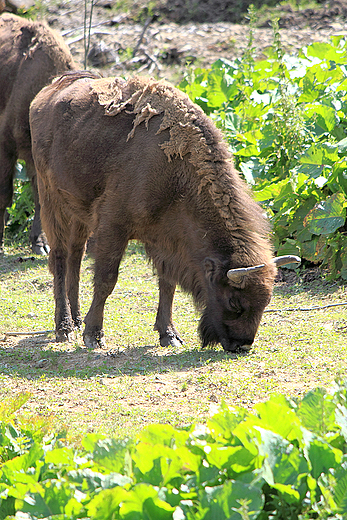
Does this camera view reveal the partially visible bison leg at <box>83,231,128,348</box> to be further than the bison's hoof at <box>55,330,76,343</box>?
No

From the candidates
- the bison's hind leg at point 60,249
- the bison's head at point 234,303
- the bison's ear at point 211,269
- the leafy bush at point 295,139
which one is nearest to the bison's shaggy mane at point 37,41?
the leafy bush at point 295,139

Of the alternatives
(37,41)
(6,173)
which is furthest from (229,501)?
(37,41)

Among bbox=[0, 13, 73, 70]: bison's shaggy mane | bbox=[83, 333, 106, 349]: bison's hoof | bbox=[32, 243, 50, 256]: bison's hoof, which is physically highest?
bbox=[0, 13, 73, 70]: bison's shaggy mane

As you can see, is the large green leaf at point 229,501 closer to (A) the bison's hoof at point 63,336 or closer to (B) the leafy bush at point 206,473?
(B) the leafy bush at point 206,473

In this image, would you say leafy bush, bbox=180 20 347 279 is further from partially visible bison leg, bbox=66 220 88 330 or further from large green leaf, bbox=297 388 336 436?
large green leaf, bbox=297 388 336 436

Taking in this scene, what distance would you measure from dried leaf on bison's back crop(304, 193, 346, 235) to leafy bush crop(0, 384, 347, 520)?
178 inches

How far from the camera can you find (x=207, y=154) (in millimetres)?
5410

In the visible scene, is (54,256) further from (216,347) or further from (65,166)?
(216,347)

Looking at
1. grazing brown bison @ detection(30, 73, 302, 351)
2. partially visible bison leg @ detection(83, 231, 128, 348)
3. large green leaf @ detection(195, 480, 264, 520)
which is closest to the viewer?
large green leaf @ detection(195, 480, 264, 520)

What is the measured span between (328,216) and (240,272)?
100.0 inches

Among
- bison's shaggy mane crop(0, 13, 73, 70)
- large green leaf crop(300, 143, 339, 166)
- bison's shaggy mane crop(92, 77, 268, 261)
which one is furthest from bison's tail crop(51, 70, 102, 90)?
large green leaf crop(300, 143, 339, 166)

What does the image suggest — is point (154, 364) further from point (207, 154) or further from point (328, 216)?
point (328, 216)

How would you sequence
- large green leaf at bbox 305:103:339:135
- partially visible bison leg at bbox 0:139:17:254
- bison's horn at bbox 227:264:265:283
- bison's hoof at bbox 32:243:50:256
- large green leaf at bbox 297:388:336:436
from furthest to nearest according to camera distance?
1. bison's hoof at bbox 32:243:50:256
2. partially visible bison leg at bbox 0:139:17:254
3. large green leaf at bbox 305:103:339:135
4. bison's horn at bbox 227:264:265:283
5. large green leaf at bbox 297:388:336:436

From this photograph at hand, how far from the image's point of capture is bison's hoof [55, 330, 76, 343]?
252 inches
